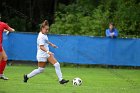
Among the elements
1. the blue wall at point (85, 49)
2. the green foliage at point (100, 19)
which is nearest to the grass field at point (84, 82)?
the blue wall at point (85, 49)

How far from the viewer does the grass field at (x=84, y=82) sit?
1494 cm

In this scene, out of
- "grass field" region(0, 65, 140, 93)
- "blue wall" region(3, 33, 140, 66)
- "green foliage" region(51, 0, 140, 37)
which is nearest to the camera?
"grass field" region(0, 65, 140, 93)

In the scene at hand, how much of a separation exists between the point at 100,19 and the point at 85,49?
5.04 metres

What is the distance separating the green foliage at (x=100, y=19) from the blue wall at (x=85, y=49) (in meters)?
3.03

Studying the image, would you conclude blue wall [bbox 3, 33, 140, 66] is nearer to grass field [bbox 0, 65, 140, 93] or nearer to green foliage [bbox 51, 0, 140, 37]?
grass field [bbox 0, 65, 140, 93]

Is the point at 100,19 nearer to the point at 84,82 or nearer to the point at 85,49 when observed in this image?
the point at 85,49

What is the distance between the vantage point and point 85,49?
24.2 meters

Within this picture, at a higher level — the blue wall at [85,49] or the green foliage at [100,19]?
the green foliage at [100,19]

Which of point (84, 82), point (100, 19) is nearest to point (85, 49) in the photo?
point (100, 19)

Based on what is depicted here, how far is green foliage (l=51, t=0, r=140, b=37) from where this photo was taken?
28.2m

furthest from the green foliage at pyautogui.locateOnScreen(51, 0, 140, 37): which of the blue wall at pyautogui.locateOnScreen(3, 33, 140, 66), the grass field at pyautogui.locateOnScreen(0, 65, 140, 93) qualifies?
the grass field at pyautogui.locateOnScreen(0, 65, 140, 93)

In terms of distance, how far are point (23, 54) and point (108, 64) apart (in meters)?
3.65

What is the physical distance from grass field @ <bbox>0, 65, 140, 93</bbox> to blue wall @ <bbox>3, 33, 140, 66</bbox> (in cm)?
97

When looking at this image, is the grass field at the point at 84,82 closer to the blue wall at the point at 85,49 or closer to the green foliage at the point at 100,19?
the blue wall at the point at 85,49
